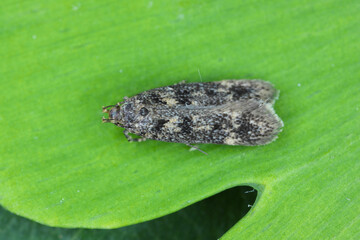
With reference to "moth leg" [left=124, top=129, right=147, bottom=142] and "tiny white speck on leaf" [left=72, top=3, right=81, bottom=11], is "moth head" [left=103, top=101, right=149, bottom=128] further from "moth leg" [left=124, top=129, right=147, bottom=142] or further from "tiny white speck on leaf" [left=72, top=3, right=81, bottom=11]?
"tiny white speck on leaf" [left=72, top=3, right=81, bottom=11]

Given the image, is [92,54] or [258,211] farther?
[92,54]

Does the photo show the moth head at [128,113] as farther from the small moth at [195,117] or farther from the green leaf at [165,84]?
the green leaf at [165,84]

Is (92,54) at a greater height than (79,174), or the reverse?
(92,54)

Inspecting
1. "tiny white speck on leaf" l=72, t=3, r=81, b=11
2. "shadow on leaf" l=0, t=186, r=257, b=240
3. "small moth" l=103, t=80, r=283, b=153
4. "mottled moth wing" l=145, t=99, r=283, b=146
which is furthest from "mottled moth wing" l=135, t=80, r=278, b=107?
"tiny white speck on leaf" l=72, t=3, r=81, b=11

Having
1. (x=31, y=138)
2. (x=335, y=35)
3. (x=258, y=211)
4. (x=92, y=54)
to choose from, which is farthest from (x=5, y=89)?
(x=335, y=35)

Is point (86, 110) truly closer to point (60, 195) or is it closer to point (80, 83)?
point (80, 83)

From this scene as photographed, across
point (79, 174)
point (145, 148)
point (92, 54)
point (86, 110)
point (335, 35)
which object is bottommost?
point (79, 174)
